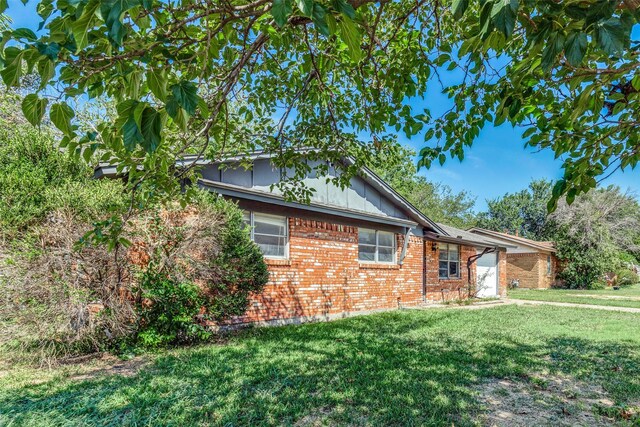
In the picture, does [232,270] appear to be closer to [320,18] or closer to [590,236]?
[320,18]

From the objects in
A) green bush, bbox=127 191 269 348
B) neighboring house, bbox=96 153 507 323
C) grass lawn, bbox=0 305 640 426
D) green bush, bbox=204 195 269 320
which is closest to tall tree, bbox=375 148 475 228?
neighboring house, bbox=96 153 507 323

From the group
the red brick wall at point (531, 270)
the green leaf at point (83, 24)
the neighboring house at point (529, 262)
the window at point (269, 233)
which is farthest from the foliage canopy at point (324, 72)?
the red brick wall at point (531, 270)

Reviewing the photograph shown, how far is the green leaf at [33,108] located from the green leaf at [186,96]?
0.63 m

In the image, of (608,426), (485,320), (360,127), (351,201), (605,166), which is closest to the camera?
(605,166)

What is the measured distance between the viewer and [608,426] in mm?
3697

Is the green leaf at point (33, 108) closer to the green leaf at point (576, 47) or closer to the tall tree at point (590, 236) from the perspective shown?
the green leaf at point (576, 47)

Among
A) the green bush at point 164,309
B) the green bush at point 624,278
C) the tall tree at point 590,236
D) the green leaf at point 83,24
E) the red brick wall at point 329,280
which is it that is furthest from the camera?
the green bush at point 624,278

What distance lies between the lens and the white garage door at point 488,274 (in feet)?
61.2

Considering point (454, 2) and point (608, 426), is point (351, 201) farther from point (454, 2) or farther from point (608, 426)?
point (454, 2)

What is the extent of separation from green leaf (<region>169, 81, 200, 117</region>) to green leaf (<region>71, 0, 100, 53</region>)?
0.33m

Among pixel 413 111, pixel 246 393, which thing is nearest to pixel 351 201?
pixel 413 111

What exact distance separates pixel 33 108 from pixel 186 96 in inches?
27.8

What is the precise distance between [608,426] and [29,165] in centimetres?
876

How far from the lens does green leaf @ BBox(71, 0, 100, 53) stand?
1.31 meters
